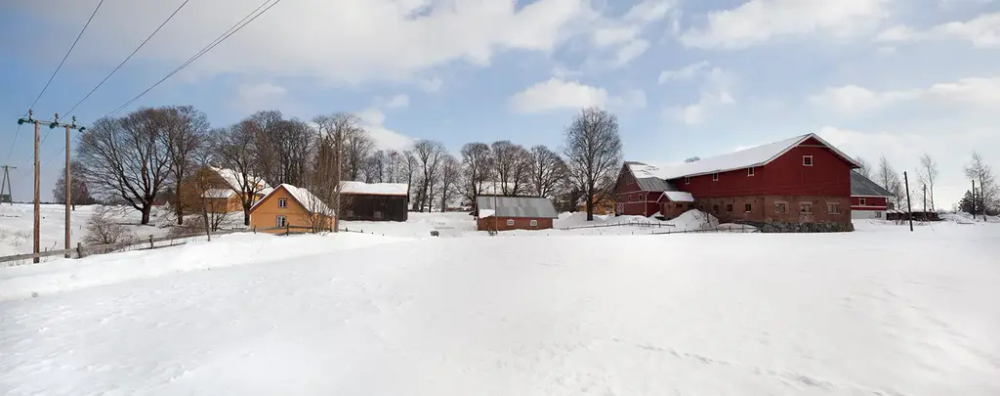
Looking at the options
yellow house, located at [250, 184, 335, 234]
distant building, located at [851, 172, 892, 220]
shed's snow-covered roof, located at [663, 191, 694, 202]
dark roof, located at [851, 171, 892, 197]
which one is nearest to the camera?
yellow house, located at [250, 184, 335, 234]

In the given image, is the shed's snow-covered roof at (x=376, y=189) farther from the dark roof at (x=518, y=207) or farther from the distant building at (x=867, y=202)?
the distant building at (x=867, y=202)

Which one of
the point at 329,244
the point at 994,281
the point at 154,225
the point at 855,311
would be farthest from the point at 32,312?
the point at 154,225

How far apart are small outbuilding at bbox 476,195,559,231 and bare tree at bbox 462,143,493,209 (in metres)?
21.5

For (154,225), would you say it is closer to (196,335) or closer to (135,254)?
(135,254)

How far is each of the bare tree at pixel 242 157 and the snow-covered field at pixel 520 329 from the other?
2936cm

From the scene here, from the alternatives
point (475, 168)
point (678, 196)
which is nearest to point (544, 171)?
point (475, 168)

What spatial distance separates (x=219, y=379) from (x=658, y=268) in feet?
35.1

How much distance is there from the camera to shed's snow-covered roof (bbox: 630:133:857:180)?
33531mm

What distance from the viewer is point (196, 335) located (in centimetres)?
664

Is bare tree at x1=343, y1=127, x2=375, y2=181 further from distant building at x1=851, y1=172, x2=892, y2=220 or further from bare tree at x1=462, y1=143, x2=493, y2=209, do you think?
distant building at x1=851, y1=172, x2=892, y2=220

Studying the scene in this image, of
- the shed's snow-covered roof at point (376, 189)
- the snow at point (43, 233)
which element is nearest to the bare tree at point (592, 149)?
the shed's snow-covered roof at point (376, 189)

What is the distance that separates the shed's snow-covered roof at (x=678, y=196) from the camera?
131ft

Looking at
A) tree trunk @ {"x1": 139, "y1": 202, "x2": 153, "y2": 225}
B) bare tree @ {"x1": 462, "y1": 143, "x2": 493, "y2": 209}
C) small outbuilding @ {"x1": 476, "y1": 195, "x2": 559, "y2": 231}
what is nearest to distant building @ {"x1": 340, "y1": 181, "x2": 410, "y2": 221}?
small outbuilding @ {"x1": 476, "y1": 195, "x2": 559, "y2": 231}

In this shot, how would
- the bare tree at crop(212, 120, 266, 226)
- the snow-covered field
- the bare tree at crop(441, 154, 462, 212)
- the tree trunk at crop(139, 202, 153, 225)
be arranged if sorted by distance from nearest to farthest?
the snow-covered field → the tree trunk at crop(139, 202, 153, 225) → the bare tree at crop(212, 120, 266, 226) → the bare tree at crop(441, 154, 462, 212)
